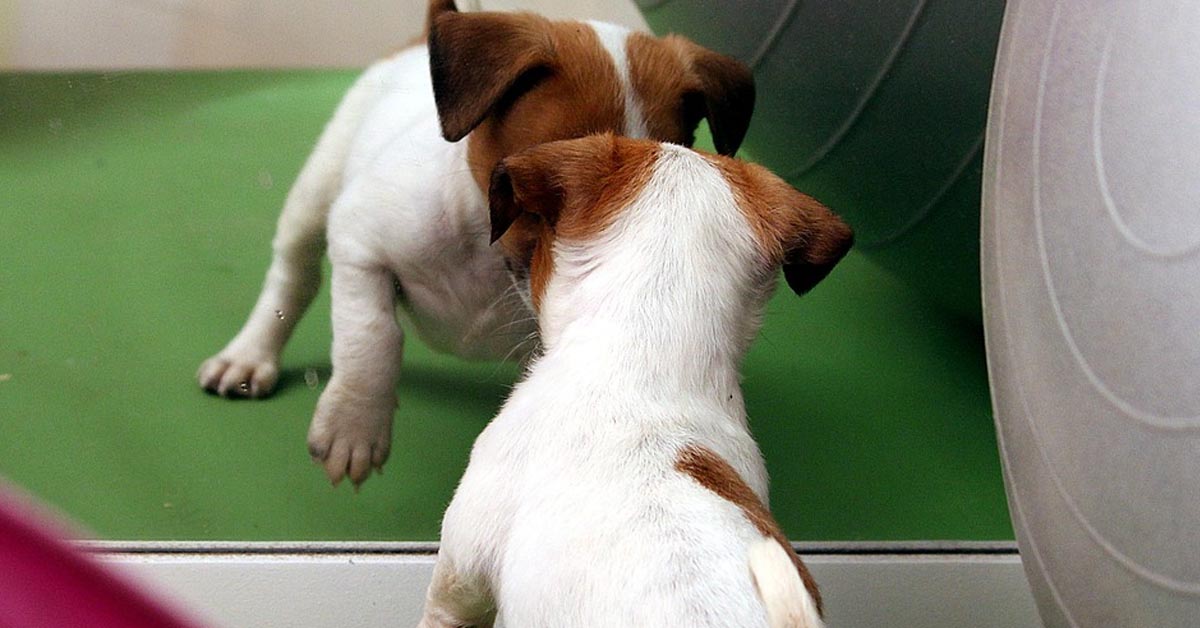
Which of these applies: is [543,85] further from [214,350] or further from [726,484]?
[214,350]

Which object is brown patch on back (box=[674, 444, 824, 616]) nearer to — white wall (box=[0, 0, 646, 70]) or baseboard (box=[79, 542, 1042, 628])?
baseboard (box=[79, 542, 1042, 628])

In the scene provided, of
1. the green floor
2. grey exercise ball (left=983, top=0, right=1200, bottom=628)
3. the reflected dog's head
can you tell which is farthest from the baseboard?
the reflected dog's head

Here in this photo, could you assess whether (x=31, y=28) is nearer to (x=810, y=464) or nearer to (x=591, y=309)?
(x=591, y=309)

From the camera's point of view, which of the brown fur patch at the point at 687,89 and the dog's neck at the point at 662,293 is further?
the brown fur patch at the point at 687,89

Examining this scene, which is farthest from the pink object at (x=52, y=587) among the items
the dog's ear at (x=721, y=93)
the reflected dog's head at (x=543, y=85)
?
the dog's ear at (x=721, y=93)

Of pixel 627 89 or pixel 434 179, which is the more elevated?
pixel 627 89

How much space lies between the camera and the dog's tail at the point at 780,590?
4.63ft

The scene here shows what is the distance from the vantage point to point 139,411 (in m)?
2.82

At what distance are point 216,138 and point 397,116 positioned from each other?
68 cm

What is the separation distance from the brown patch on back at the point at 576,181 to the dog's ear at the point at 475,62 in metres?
0.26

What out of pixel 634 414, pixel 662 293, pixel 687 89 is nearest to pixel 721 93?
pixel 687 89

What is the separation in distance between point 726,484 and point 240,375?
5.08 feet

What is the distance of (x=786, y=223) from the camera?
1931 millimetres

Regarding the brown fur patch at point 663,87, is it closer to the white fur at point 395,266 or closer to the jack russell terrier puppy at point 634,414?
the white fur at point 395,266
